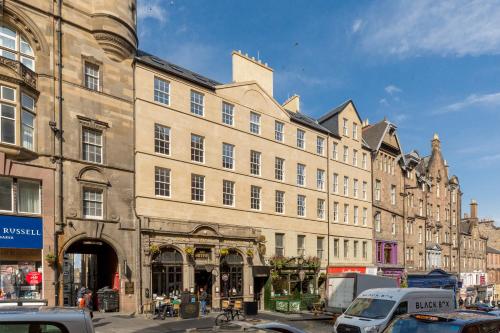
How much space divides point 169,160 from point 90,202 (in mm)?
5377

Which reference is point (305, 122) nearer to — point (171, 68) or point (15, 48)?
point (171, 68)

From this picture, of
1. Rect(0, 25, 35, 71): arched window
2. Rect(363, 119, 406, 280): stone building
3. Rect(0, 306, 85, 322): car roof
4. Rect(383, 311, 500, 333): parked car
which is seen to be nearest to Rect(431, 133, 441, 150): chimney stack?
Rect(363, 119, 406, 280): stone building

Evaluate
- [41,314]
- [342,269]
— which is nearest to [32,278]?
[41,314]

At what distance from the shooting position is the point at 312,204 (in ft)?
122

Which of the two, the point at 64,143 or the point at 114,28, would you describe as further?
the point at 114,28

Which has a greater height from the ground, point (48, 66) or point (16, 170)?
point (48, 66)

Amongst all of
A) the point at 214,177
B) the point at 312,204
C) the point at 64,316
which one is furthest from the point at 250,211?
the point at 64,316

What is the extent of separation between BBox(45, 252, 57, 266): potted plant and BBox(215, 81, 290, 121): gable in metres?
14.8

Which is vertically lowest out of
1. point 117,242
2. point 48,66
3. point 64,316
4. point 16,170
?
point 117,242

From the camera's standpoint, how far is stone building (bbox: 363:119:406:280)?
44.6m

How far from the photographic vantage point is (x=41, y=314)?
198 inches

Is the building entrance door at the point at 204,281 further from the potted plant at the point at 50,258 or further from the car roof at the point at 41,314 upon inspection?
the car roof at the point at 41,314

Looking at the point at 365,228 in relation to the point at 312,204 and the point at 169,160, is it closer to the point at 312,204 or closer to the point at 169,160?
the point at 312,204

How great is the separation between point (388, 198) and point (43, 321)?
44.6 metres
